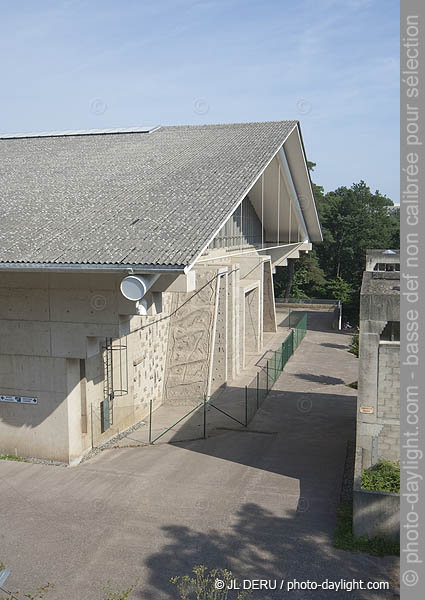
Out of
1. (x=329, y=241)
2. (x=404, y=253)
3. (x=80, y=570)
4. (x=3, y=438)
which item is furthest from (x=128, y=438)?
(x=329, y=241)

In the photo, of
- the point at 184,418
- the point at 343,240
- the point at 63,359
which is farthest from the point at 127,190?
the point at 343,240

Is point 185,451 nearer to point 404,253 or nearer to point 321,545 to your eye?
point 321,545

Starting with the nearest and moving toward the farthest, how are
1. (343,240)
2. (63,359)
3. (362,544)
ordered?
(362,544) < (63,359) < (343,240)

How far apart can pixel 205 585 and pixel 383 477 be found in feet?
12.8

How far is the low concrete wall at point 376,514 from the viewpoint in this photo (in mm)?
9641

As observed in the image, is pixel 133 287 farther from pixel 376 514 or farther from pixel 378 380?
pixel 376 514

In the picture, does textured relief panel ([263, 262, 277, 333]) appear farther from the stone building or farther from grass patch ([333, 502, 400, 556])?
grass patch ([333, 502, 400, 556])

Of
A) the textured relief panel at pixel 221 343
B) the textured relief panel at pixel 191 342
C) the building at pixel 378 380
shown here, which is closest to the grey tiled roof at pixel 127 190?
the building at pixel 378 380

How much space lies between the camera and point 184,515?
423 inches

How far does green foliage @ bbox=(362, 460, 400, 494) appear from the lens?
10023mm

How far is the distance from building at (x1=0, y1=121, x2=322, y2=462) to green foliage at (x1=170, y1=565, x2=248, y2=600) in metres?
5.01

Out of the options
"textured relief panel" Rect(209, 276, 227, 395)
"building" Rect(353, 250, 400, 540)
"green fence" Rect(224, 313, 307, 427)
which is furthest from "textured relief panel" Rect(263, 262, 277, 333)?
"building" Rect(353, 250, 400, 540)

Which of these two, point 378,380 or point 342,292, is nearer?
point 378,380

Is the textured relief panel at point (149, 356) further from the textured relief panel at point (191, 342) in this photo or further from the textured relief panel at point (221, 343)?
the textured relief panel at point (221, 343)
